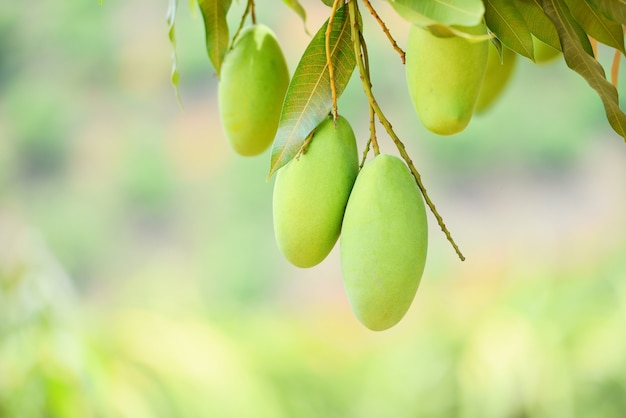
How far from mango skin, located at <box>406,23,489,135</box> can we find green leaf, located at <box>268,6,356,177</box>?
0.14 ft

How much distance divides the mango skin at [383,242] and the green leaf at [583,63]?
0.12 m

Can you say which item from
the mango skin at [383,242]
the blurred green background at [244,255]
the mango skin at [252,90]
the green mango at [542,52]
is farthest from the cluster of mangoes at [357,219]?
the blurred green background at [244,255]

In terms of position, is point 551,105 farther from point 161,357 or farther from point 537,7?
point 537,7

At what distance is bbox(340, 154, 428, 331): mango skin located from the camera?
0.46 meters

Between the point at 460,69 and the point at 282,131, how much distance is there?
111 mm

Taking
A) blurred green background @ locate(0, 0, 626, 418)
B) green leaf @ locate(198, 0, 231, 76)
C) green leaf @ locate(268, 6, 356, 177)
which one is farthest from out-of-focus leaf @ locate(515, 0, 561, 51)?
blurred green background @ locate(0, 0, 626, 418)

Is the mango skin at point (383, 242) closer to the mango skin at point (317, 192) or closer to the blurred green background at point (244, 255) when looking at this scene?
the mango skin at point (317, 192)

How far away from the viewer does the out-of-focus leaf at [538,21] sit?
485mm

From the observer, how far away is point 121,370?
183 centimetres

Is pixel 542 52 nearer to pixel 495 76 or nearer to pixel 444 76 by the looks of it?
pixel 495 76

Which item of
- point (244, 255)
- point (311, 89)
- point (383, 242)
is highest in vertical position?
point (244, 255)

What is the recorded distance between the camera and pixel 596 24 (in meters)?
0.51

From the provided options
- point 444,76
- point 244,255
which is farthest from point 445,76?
point 244,255

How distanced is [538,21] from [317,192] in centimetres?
16
